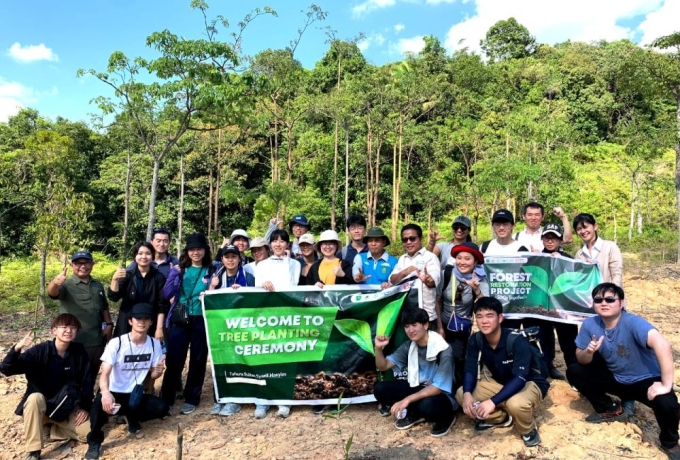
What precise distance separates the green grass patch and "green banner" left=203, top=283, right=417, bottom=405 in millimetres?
7058

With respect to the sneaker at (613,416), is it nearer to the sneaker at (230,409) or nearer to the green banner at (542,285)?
the green banner at (542,285)

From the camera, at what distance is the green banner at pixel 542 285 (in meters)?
4.43

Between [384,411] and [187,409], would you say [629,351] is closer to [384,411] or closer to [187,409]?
[384,411]

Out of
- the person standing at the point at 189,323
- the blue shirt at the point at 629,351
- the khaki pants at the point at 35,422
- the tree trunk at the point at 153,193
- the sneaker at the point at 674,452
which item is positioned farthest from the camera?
the tree trunk at the point at 153,193

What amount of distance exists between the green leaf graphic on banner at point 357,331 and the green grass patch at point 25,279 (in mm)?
7940

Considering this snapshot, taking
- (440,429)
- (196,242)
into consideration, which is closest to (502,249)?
(440,429)

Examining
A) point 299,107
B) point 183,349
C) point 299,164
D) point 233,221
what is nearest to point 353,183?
point 299,164

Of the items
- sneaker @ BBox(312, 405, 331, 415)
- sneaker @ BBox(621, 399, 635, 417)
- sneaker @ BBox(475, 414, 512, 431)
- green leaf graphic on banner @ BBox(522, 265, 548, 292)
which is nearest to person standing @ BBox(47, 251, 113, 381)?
sneaker @ BBox(312, 405, 331, 415)

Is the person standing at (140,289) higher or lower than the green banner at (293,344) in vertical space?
higher

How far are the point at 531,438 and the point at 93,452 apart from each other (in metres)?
3.56

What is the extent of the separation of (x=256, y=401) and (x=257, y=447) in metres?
0.65

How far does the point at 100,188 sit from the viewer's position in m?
24.4

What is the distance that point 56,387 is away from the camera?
12.3ft

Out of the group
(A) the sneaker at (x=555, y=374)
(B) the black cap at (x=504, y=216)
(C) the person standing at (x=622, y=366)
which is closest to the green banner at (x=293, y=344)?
(B) the black cap at (x=504, y=216)
